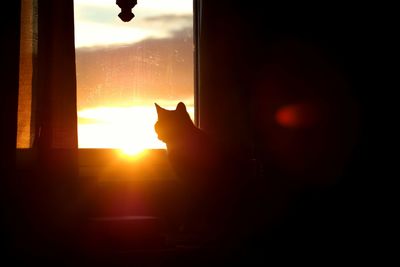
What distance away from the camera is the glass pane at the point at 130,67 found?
2035 millimetres

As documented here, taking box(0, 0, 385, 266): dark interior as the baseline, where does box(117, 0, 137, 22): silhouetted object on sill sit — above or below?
above

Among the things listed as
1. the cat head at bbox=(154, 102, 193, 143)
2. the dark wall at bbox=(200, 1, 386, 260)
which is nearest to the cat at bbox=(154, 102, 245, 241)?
the cat head at bbox=(154, 102, 193, 143)

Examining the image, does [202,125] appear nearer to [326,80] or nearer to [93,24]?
[326,80]

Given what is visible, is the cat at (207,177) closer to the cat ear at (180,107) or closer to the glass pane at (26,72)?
the cat ear at (180,107)

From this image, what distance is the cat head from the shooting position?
1.67 m

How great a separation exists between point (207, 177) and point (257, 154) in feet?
1.69

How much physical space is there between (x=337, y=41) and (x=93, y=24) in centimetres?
121

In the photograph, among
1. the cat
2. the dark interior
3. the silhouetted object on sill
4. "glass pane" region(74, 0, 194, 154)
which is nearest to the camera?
the dark interior

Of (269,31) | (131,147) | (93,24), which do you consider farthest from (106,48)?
(269,31)

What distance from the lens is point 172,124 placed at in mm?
1701

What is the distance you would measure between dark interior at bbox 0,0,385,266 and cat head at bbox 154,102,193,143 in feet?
0.73

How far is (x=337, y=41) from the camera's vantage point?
1845 millimetres

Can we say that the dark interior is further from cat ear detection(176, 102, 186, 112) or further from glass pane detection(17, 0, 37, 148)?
cat ear detection(176, 102, 186, 112)

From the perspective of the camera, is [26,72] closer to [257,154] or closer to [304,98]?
[257,154]
